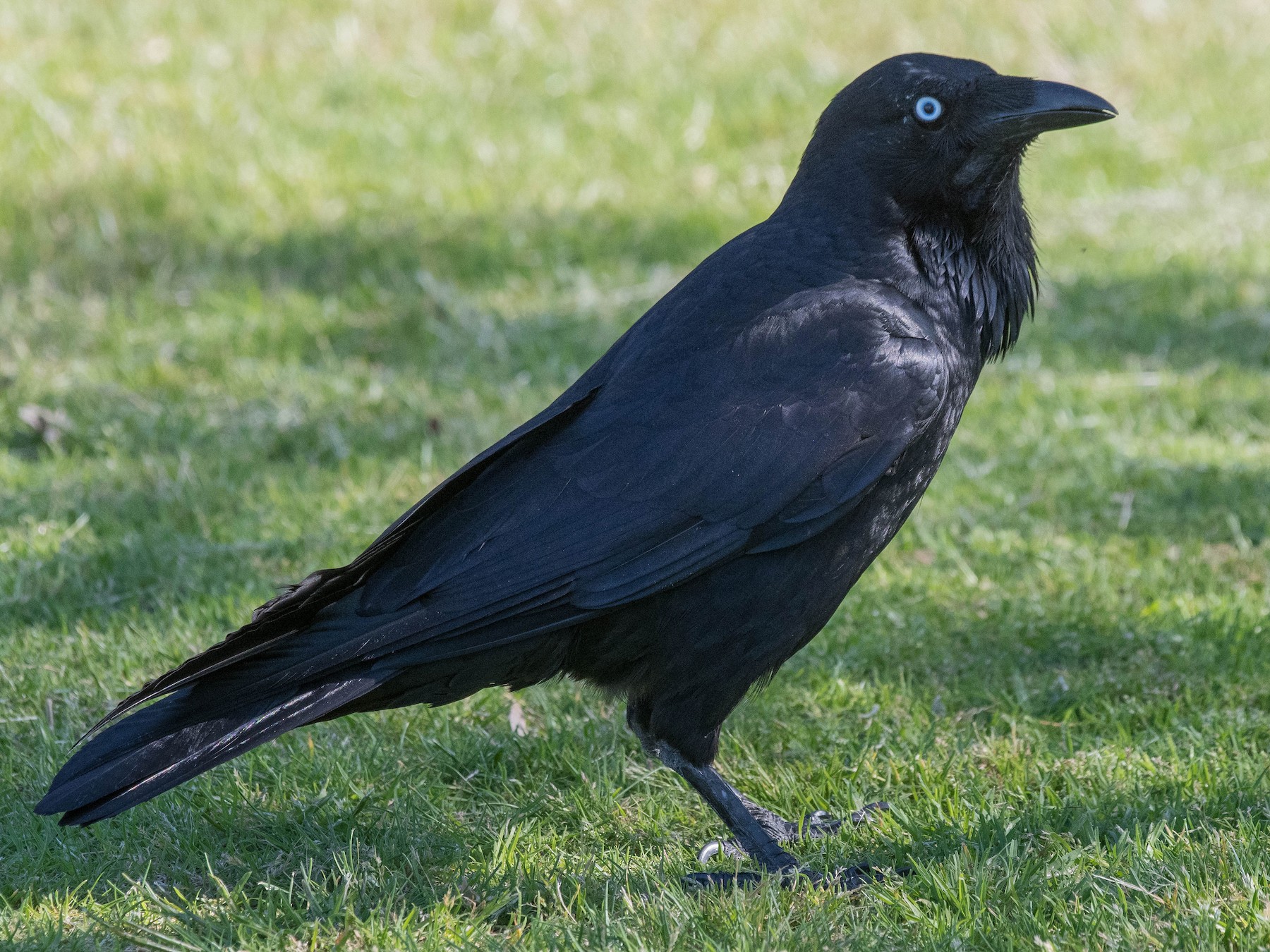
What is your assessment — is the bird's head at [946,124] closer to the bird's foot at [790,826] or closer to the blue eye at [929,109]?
the blue eye at [929,109]

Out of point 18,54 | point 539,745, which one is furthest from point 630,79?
point 539,745

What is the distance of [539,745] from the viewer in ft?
11.8

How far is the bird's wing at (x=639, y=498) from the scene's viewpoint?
2.96 m

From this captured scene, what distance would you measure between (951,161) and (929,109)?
126 millimetres

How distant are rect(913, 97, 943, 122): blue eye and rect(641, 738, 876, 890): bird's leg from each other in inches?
59.2

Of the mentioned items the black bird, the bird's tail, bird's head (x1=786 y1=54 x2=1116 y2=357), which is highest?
bird's head (x1=786 y1=54 x2=1116 y2=357)

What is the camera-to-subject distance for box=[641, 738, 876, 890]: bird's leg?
300 cm

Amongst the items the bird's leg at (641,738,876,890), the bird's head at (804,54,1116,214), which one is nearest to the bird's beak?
the bird's head at (804,54,1116,214)

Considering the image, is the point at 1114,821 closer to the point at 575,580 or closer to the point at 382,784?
the point at 575,580

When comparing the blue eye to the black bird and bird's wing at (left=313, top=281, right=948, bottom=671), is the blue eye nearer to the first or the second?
the black bird

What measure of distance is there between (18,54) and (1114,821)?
316 inches

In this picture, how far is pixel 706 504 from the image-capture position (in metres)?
3.01

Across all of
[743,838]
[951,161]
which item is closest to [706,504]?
[743,838]

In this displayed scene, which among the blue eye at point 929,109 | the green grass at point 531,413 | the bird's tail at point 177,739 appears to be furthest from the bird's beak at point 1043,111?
the bird's tail at point 177,739
